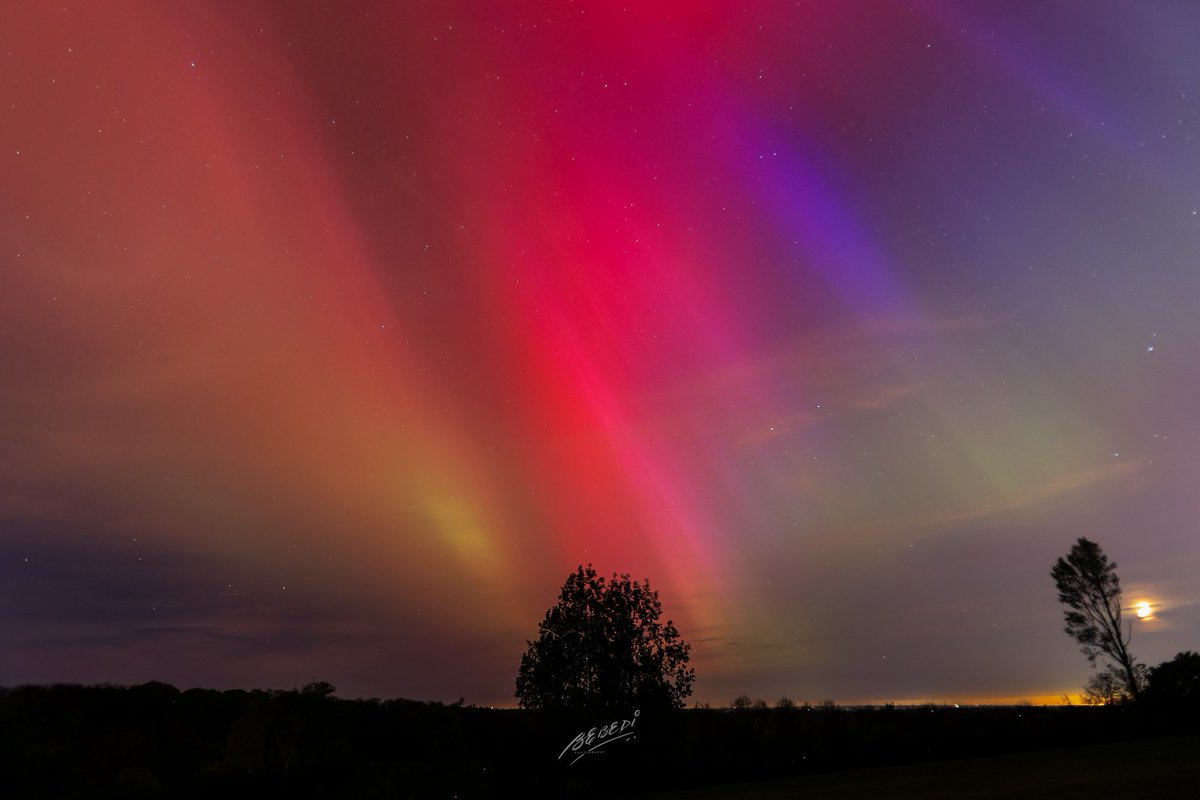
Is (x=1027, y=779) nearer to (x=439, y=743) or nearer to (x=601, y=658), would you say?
(x=601, y=658)

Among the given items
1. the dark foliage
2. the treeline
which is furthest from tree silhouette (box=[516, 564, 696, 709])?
the dark foliage

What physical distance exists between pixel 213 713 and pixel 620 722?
44324 millimetres

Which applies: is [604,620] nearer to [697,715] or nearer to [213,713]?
[697,715]

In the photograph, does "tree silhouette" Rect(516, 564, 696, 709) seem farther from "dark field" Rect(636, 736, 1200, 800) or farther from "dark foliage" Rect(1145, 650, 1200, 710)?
"dark foliage" Rect(1145, 650, 1200, 710)

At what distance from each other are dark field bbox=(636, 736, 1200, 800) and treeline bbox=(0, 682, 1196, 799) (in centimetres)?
405

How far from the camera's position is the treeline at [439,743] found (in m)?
48.0

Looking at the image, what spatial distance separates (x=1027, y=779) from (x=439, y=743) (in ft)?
162

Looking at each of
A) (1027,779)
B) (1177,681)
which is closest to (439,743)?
(1027,779)

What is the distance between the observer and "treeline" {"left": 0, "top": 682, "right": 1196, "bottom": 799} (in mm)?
47969

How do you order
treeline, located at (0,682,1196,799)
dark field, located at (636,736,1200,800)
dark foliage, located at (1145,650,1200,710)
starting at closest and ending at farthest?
dark field, located at (636,736,1200,800) < treeline, located at (0,682,1196,799) < dark foliage, located at (1145,650,1200,710)

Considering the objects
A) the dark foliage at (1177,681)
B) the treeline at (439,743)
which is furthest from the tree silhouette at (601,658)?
the dark foliage at (1177,681)

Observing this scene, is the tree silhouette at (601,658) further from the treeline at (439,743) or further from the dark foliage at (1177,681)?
the dark foliage at (1177,681)

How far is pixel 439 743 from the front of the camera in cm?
6975

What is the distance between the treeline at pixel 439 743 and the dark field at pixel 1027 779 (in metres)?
4.05
